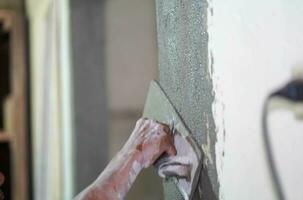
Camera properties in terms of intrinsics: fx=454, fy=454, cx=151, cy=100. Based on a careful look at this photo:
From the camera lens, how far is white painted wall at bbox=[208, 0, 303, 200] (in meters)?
0.42

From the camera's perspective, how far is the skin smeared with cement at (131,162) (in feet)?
1.83

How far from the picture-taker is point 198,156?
1.82 feet

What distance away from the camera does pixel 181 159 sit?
1.87 ft

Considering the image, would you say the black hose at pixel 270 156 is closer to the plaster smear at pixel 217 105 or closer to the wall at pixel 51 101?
the plaster smear at pixel 217 105

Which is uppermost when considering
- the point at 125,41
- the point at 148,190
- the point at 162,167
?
the point at 125,41

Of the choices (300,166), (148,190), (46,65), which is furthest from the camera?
(46,65)

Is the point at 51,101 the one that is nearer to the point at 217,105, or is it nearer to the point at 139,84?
the point at 139,84

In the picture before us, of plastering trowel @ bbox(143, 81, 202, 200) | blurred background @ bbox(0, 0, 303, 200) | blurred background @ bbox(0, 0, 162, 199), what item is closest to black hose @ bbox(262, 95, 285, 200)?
blurred background @ bbox(0, 0, 303, 200)

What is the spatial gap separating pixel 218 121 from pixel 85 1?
0.66 meters

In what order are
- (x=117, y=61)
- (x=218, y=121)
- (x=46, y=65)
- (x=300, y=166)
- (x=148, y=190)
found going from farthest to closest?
(x=46, y=65)
(x=117, y=61)
(x=148, y=190)
(x=218, y=121)
(x=300, y=166)

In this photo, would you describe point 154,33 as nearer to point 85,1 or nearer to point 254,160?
point 85,1

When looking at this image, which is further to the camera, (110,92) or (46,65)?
(46,65)

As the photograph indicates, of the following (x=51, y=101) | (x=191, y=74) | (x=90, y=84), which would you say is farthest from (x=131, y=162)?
(x=51, y=101)

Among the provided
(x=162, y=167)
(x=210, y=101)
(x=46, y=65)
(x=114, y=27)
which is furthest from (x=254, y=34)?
(x=46, y=65)
